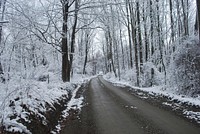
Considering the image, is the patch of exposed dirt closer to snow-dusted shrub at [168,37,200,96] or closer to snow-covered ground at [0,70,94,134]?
snow-covered ground at [0,70,94,134]

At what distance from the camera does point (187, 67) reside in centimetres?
1070

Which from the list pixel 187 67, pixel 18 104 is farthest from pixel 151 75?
pixel 18 104

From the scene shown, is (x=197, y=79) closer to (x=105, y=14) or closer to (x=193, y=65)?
(x=193, y=65)

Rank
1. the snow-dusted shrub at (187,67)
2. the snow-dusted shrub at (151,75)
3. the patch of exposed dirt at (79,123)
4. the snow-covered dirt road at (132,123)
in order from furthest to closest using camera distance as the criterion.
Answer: the snow-dusted shrub at (151,75) → the snow-dusted shrub at (187,67) → the patch of exposed dirt at (79,123) → the snow-covered dirt road at (132,123)

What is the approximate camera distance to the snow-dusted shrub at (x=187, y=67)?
10.1 metres

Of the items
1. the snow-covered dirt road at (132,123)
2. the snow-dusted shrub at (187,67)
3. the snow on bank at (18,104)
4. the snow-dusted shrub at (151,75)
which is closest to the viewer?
the snow on bank at (18,104)

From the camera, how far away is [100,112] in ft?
28.1

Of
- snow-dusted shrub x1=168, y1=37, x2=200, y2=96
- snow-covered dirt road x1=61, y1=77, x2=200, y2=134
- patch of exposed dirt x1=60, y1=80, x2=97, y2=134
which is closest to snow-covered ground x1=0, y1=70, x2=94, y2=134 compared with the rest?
patch of exposed dirt x1=60, y1=80, x2=97, y2=134

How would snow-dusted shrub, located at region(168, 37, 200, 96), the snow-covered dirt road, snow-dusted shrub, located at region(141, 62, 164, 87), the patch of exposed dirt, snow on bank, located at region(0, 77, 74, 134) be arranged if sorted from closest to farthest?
1. snow on bank, located at region(0, 77, 74, 134)
2. the snow-covered dirt road
3. the patch of exposed dirt
4. snow-dusted shrub, located at region(168, 37, 200, 96)
5. snow-dusted shrub, located at region(141, 62, 164, 87)

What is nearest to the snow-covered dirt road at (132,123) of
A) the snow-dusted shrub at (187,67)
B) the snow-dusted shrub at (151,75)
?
the snow-dusted shrub at (187,67)

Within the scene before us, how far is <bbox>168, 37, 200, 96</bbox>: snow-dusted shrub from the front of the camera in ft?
33.0

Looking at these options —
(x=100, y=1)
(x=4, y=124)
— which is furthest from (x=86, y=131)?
(x=100, y=1)

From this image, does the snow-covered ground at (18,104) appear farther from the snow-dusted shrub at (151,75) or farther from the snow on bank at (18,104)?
the snow-dusted shrub at (151,75)

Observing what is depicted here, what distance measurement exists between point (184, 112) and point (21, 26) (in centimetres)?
1067
